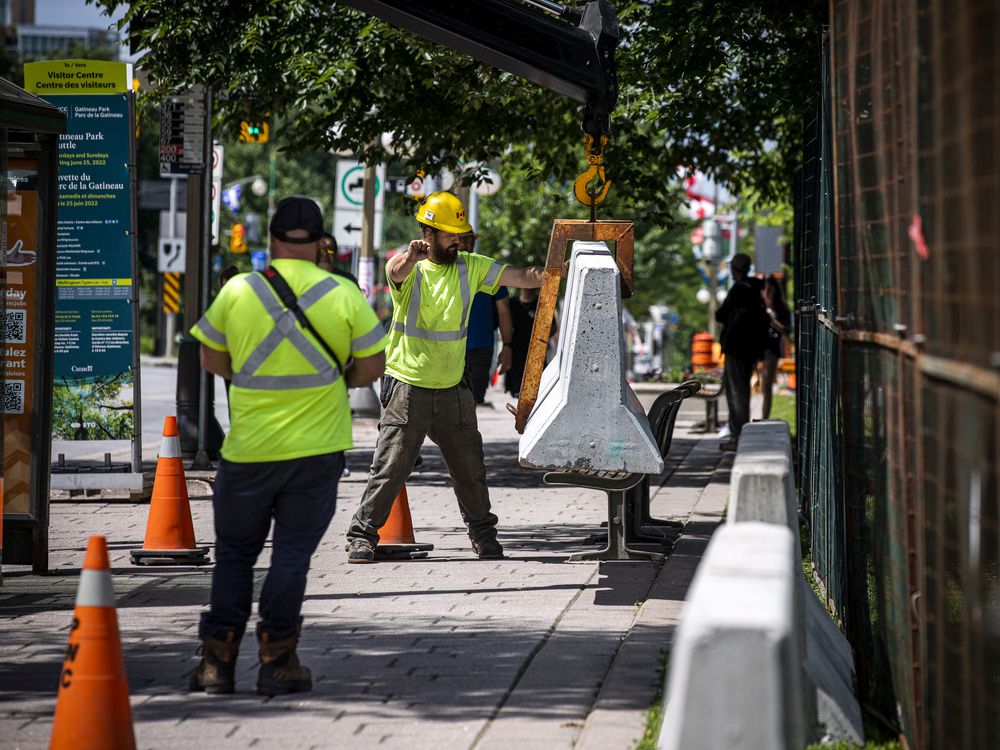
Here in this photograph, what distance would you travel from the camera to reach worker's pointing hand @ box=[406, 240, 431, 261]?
8531mm

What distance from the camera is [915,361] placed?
434cm

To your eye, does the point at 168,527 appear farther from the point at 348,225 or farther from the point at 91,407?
the point at 348,225

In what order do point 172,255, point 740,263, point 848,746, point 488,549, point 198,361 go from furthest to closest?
point 172,255 < point 740,263 < point 198,361 < point 488,549 < point 848,746

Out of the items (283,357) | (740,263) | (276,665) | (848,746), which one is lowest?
(848,746)

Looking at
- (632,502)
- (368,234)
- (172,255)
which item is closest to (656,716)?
(632,502)

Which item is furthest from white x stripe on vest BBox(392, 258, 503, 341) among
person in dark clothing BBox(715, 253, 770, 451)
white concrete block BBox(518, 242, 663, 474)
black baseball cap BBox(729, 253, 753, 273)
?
black baseball cap BBox(729, 253, 753, 273)

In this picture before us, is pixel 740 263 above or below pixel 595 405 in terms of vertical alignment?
above

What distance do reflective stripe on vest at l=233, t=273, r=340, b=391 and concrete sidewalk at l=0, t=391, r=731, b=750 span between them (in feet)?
3.63

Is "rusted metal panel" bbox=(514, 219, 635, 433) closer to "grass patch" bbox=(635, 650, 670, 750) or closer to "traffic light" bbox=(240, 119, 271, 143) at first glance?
"grass patch" bbox=(635, 650, 670, 750)

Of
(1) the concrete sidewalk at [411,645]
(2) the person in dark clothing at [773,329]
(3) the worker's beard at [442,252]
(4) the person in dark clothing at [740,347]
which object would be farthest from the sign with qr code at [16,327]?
(2) the person in dark clothing at [773,329]

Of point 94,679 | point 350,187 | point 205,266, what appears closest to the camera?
point 94,679

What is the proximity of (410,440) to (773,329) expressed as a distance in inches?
351

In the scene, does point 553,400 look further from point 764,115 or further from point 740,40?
point 764,115

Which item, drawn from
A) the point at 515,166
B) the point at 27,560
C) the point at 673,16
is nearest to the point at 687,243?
the point at 515,166
